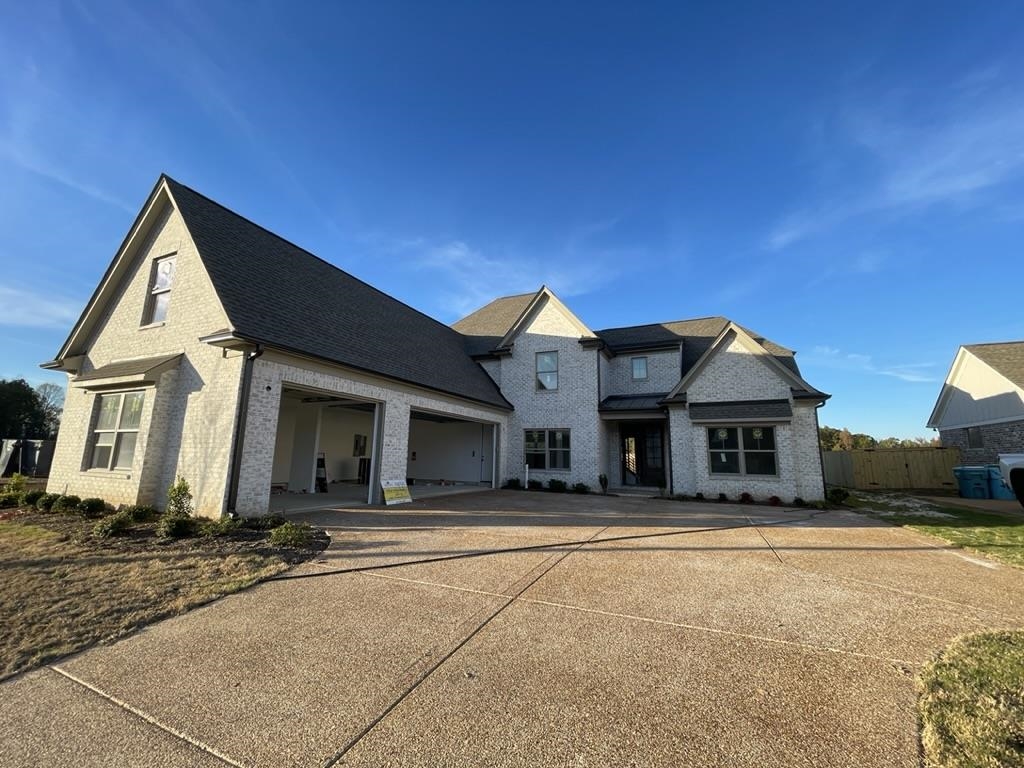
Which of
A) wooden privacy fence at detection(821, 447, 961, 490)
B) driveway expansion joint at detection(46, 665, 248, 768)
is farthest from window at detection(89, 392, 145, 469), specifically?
wooden privacy fence at detection(821, 447, 961, 490)

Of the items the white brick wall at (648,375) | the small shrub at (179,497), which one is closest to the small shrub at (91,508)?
the small shrub at (179,497)

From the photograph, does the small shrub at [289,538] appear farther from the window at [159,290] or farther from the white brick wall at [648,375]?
the white brick wall at [648,375]

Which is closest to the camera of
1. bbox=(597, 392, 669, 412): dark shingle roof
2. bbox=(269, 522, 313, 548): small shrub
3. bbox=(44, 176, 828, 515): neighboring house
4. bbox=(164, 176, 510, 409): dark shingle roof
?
bbox=(269, 522, 313, 548): small shrub

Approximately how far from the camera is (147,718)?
8.72 ft

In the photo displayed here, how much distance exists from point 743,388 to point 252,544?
1507 centimetres

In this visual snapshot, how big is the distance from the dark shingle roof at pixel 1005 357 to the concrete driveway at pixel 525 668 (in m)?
20.2

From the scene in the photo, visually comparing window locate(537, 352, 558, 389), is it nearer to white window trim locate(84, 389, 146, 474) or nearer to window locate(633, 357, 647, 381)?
window locate(633, 357, 647, 381)

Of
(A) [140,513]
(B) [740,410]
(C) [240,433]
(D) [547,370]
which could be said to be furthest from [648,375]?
(A) [140,513]

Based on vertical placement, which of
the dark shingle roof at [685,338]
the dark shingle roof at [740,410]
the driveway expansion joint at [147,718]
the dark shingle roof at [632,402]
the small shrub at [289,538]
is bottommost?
the driveway expansion joint at [147,718]

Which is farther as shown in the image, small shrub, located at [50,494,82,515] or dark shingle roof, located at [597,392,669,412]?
dark shingle roof, located at [597,392,669,412]

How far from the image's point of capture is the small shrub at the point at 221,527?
748 centimetres

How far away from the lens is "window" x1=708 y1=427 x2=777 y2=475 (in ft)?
47.8

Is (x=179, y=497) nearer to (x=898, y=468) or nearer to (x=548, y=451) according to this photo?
(x=548, y=451)

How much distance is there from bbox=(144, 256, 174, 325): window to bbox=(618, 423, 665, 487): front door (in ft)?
54.7
